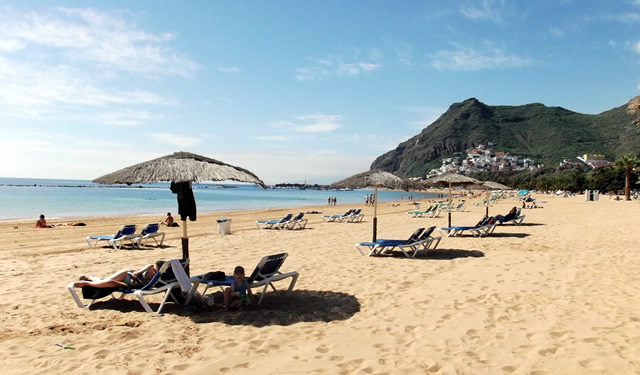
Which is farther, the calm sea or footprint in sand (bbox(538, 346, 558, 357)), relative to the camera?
the calm sea

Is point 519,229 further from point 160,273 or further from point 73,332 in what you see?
point 73,332

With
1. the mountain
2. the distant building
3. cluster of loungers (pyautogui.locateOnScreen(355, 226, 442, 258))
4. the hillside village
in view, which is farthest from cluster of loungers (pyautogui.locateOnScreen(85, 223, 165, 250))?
the mountain

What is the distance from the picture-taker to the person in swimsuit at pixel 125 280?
5.41 meters

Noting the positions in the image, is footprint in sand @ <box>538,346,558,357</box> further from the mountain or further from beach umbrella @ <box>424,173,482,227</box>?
the mountain

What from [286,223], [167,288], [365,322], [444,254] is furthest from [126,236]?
[365,322]

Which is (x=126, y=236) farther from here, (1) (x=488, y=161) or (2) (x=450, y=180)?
(1) (x=488, y=161)

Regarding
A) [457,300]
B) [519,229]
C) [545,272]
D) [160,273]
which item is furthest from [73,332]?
[519,229]

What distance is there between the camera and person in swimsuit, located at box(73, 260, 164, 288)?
5414 mm

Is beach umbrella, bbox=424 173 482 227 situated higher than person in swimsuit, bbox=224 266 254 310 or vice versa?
beach umbrella, bbox=424 173 482 227

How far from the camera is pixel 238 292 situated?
551 cm

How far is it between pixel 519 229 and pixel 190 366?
1365 cm

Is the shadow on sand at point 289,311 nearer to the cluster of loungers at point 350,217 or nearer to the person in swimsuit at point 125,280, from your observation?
the person in swimsuit at point 125,280

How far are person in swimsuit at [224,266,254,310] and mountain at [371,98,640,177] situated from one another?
6475 inches

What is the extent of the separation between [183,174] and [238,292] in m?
1.87
